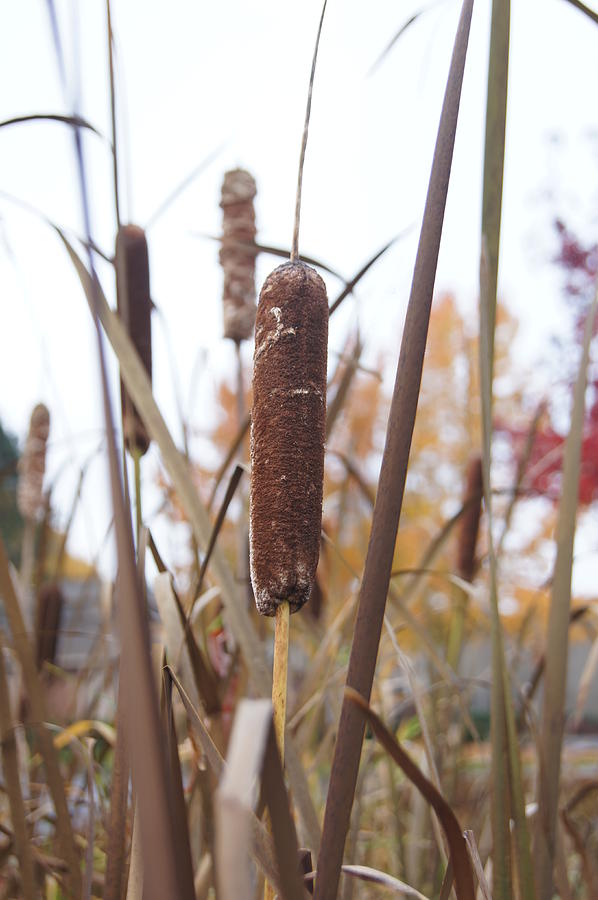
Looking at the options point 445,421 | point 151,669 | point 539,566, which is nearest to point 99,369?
point 151,669

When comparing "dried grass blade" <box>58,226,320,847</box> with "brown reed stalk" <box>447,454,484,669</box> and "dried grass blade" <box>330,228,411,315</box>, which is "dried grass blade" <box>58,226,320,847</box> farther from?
"brown reed stalk" <box>447,454,484,669</box>

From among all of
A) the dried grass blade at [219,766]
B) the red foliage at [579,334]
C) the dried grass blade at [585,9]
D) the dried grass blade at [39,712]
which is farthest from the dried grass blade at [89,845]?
the red foliage at [579,334]

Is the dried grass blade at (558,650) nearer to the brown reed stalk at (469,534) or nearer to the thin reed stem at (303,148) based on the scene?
the thin reed stem at (303,148)

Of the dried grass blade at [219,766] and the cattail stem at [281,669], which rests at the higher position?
the cattail stem at [281,669]

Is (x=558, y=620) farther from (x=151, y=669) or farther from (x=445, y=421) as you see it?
(x=445, y=421)

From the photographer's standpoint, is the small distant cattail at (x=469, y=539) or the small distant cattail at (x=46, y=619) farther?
the small distant cattail at (x=469, y=539)

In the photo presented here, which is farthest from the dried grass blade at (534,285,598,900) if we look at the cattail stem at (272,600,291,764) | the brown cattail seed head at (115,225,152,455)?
the brown cattail seed head at (115,225,152,455)
